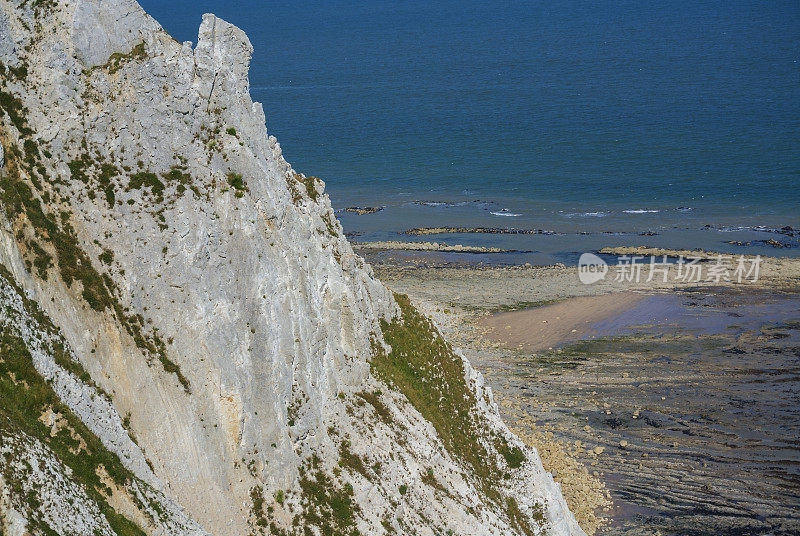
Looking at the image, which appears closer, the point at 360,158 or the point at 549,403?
the point at 549,403

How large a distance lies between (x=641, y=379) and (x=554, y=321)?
12.5m

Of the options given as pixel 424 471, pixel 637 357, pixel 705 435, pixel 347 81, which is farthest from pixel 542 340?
pixel 347 81

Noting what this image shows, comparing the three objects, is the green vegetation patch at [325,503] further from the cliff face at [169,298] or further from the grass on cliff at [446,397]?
the grass on cliff at [446,397]

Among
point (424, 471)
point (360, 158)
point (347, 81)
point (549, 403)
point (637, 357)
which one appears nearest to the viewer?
point (424, 471)

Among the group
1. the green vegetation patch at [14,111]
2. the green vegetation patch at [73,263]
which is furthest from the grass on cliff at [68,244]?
the green vegetation patch at [14,111]

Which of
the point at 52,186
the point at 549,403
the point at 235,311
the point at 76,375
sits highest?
the point at 52,186

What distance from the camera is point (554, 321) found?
71.9 meters

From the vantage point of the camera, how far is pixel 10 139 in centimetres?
2523

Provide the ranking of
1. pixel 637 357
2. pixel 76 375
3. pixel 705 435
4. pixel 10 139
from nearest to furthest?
pixel 76 375 → pixel 10 139 → pixel 705 435 → pixel 637 357

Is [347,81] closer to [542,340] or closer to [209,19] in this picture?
[542,340]

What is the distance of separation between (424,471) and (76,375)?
1493 centimetres

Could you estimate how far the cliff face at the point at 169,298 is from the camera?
76.5ft

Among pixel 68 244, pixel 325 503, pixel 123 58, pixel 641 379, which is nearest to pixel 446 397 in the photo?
pixel 325 503

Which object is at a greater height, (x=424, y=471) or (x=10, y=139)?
(x=10, y=139)
